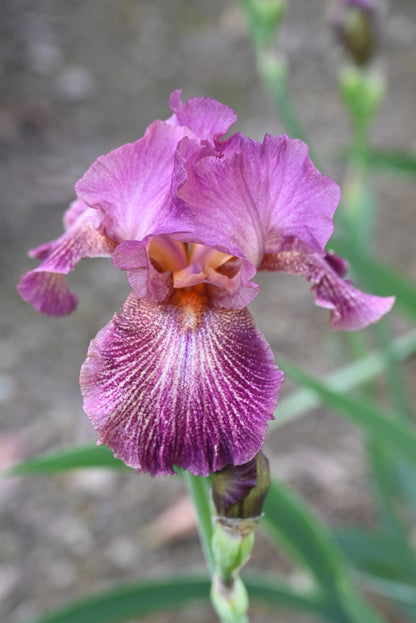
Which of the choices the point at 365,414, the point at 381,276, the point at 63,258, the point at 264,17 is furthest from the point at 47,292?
the point at 264,17

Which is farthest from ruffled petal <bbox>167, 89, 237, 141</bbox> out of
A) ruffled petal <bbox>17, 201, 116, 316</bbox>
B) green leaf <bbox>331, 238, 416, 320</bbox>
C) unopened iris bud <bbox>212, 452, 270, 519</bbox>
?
green leaf <bbox>331, 238, 416, 320</bbox>

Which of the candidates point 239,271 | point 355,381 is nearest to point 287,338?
point 355,381

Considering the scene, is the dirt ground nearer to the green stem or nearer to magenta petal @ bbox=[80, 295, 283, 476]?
the green stem

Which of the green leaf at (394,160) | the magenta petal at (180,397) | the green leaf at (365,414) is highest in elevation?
the green leaf at (394,160)

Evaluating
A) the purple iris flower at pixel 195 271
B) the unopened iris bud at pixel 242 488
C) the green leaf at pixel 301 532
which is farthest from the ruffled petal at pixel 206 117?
the green leaf at pixel 301 532

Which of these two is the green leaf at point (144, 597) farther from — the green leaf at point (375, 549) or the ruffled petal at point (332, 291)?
the ruffled petal at point (332, 291)

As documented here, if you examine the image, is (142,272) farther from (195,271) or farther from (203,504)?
(203,504)

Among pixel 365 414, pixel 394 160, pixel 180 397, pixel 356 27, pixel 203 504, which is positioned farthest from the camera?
pixel 356 27
